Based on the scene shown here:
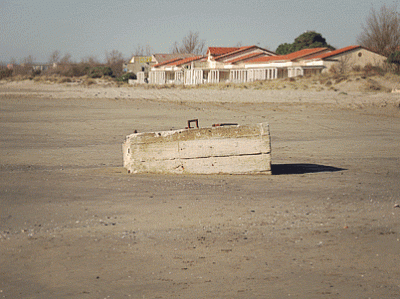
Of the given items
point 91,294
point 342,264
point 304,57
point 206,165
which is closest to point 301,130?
point 206,165

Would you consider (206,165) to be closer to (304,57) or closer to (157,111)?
(157,111)

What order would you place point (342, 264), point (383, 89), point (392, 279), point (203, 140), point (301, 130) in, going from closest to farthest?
1. point (392, 279)
2. point (342, 264)
3. point (203, 140)
4. point (301, 130)
5. point (383, 89)

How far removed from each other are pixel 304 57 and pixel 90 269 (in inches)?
1828

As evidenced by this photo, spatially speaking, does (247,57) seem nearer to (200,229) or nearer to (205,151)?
(205,151)

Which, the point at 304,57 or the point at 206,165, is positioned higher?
the point at 304,57

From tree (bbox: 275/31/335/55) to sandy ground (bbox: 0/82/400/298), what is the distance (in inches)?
2407

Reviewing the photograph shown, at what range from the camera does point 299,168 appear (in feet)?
25.3

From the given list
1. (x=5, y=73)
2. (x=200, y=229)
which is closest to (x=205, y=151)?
(x=200, y=229)

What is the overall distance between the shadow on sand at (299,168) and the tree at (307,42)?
6213 centimetres

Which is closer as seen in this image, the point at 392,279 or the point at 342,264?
the point at 392,279

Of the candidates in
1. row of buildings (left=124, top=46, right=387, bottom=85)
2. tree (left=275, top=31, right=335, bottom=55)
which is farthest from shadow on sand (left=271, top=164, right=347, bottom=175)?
tree (left=275, top=31, right=335, bottom=55)

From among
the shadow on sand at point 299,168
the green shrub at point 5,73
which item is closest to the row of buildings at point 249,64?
the green shrub at point 5,73

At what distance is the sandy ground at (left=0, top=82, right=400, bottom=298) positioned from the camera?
3.53 metres

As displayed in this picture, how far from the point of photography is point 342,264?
383 centimetres
